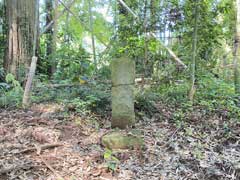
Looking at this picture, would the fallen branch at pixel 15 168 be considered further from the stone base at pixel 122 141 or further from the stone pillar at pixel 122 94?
the stone pillar at pixel 122 94

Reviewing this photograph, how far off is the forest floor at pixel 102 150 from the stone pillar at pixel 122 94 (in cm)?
25

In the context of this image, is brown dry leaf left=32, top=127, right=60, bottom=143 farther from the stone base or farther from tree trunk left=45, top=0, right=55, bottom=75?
tree trunk left=45, top=0, right=55, bottom=75

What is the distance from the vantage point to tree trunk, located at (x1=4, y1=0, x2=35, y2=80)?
19.8ft

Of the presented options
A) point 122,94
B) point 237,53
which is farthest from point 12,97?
point 237,53

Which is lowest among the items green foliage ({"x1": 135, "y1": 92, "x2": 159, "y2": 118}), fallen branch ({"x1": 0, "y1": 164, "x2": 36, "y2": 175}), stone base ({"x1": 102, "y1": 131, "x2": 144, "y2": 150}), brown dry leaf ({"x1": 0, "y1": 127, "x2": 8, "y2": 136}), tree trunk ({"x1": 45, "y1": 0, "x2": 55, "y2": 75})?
fallen branch ({"x1": 0, "y1": 164, "x2": 36, "y2": 175})

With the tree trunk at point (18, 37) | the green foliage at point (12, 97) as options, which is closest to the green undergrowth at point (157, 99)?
the green foliage at point (12, 97)

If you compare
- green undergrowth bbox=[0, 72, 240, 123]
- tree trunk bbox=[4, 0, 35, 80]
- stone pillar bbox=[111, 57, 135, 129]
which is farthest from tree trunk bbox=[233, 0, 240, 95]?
tree trunk bbox=[4, 0, 35, 80]

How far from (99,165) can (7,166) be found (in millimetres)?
855

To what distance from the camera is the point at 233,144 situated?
137 inches

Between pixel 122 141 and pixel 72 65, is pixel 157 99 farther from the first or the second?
pixel 72 65

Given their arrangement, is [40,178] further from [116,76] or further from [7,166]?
[116,76]

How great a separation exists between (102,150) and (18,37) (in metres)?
3.89

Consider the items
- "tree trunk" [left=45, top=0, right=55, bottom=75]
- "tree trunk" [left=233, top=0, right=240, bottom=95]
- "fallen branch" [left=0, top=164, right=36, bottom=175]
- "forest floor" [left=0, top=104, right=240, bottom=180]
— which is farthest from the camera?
"tree trunk" [left=45, top=0, right=55, bottom=75]

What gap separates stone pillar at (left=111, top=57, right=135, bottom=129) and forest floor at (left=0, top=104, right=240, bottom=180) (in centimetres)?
25
